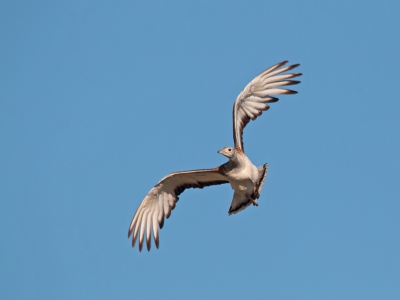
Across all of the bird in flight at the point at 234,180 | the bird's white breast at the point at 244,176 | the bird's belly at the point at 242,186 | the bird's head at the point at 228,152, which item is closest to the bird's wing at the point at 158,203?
the bird in flight at the point at 234,180

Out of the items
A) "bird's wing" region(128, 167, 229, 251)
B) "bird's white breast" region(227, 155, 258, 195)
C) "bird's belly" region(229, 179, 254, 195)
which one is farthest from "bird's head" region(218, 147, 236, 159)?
"bird's wing" region(128, 167, 229, 251)

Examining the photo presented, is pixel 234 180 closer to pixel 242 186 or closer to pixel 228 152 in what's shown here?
pixel 242 186

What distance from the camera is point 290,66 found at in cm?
2352

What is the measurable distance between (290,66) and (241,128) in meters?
2.96

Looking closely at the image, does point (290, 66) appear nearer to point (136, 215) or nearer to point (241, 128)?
point (241, 128)

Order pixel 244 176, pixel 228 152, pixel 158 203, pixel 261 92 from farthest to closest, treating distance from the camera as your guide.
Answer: pixel 158 203
pixel 261 92
pixel 244 176
pixel 228 152

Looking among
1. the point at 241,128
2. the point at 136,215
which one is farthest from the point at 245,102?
the point at 136,215

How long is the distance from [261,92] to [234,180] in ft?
12.1

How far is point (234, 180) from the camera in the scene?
22.2 metres

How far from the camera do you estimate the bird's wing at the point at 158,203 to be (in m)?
23.8

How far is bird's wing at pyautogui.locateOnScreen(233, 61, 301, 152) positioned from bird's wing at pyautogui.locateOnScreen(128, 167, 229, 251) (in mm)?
2585

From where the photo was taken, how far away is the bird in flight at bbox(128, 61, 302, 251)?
2264 centimetres

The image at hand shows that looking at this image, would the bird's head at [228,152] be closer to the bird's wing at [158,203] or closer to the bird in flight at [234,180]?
the bird in flight at [234,180]

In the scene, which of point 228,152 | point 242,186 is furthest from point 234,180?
point 228,152
